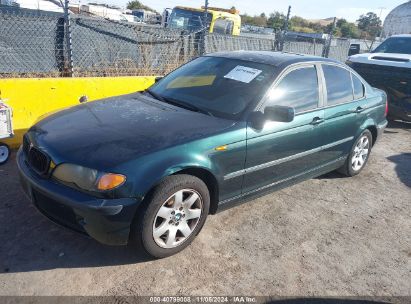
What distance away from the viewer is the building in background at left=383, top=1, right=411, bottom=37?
984 inches

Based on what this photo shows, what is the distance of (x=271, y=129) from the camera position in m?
3.63

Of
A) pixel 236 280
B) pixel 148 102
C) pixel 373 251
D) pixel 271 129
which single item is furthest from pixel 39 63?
pixel 373 251

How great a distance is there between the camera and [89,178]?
2738mm

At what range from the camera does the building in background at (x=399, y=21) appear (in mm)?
24983

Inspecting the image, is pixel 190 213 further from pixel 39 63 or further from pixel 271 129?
pixel 39 63

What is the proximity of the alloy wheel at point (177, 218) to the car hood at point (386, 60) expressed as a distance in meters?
6.49

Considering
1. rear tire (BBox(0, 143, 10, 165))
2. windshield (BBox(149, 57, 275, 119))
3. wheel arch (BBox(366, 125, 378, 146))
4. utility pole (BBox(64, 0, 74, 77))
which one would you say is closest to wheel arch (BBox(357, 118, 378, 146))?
wheel arch (BBox(366, 125, 378, 146))

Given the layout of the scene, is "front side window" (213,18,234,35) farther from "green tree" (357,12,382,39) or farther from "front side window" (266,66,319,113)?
"green tree" (357,12,382,39)

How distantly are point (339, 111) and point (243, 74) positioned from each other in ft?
4.49

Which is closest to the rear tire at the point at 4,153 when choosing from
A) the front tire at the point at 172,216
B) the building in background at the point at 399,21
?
the front tire at the point at 172,216

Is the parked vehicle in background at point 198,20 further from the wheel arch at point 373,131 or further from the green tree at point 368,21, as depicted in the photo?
the green tree at point 368,21

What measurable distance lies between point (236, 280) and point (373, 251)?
4.88 feet

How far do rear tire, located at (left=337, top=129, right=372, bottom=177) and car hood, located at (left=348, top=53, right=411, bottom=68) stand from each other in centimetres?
332

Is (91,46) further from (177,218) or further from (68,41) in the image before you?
(177,218)
